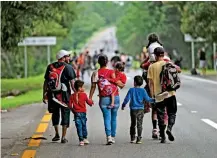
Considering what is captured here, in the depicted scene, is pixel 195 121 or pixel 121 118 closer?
pixel 195 121

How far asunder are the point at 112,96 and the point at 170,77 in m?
1.06

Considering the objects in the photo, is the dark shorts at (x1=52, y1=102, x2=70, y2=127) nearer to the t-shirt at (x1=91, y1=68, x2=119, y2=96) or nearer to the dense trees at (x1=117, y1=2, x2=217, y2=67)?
the t-shirt at (x1=91, y1=68, x2=119, y2=96)

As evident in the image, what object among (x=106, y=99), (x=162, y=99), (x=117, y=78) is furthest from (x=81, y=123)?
(x=162, y=99)

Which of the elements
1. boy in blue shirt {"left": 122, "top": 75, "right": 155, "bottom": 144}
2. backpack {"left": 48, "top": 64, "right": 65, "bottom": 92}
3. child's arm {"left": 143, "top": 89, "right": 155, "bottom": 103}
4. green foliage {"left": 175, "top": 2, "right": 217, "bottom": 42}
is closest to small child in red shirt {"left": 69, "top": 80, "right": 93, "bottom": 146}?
backpack {"left": 48, "top": 64, "right": 65, "bottom": 92}

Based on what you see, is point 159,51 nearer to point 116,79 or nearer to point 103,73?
point 116,79

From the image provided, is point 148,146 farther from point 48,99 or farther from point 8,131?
point 8,131

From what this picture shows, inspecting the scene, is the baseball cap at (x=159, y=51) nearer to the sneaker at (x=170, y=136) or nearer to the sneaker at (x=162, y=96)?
the sneaker at (x=162, y=96)

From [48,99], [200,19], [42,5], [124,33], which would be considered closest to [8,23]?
[42,5]

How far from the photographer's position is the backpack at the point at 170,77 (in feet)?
36.5

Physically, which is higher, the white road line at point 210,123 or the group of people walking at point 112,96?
the group of people walking at point 112,96

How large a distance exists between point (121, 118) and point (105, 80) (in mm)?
4289

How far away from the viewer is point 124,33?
339 ft

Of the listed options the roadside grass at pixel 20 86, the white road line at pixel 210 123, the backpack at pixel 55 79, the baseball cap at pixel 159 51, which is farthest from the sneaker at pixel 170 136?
the roadside grass at pixel 20 86

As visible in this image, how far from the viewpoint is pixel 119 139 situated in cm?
1200
